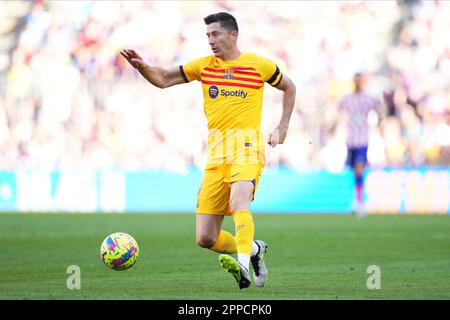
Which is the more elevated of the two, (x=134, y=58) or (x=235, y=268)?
(x=134, y=58)

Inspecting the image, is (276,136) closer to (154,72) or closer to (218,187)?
(218,187)

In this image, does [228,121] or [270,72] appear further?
[270,72]

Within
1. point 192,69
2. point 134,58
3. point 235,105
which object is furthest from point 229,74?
point 134,58

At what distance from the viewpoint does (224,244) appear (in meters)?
8.16

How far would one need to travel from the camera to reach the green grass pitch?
725 cm

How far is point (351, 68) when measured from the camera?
74.7 ft

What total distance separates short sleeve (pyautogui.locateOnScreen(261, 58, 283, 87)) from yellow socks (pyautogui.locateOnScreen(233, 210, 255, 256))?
1.20 m

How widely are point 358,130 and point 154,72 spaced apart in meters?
11.2

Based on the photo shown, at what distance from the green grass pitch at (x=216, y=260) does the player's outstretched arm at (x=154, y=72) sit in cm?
164

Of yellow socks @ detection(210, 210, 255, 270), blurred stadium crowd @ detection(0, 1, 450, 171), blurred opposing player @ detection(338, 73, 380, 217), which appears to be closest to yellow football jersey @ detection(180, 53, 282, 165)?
yellow socks @ detection(210, 210, 255, 270)

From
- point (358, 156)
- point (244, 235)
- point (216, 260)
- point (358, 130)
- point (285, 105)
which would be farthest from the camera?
point (358, 130)

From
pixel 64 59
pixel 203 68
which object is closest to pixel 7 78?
pixel 64 59

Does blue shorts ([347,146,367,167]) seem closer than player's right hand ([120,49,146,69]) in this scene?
No

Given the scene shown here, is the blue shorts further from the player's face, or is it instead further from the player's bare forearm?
the player's face
